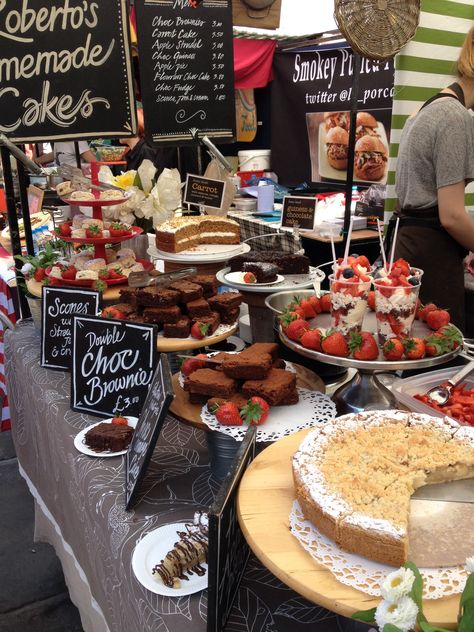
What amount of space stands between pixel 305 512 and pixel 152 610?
0.39 meters

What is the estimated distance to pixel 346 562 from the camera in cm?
95

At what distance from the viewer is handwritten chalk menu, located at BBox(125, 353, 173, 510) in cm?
132

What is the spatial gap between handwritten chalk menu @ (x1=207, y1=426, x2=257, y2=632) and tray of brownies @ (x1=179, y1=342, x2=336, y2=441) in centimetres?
25

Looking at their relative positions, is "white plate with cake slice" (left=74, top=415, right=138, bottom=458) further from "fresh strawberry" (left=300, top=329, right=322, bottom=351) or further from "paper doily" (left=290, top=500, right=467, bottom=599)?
"paper doily" (left=290, top=500, right=467, bottom=599)

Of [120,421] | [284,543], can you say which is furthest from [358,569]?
[120,421]

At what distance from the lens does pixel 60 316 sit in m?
2.24

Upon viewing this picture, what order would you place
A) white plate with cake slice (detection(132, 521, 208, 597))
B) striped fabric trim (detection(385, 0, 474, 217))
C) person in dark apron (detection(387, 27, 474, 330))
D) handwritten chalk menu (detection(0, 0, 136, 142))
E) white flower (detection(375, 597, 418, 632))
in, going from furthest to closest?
striped fabric trim (detection(385, 0, 474, 217)) < person in dark apron (detection(387, 27, 474, 330)) < handwritten chalk menu (detection(0, 0, 136, 142)) < white plate with cake slice (detection(132, 521, 208, 597)) < white flower (detection(375, 597, 418, 632))

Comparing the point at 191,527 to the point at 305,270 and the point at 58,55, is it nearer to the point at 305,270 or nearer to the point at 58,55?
the point at 305,270

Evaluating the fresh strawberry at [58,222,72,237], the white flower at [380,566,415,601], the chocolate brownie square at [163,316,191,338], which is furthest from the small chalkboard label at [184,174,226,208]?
the white flower at [380,566,415,601]

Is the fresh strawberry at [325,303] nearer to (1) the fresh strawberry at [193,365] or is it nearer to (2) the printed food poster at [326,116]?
(1) the fresh strawberry at [193,365]

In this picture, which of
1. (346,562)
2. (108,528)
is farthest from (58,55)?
(346,562)

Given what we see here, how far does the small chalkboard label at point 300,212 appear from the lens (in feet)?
9.73

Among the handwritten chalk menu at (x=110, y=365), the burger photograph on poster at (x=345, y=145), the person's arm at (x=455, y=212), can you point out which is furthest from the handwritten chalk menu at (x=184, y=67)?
the burger photograph on poster at (x=345, y=145)

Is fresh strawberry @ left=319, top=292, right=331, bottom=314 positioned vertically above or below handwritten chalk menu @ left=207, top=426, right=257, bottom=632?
above
